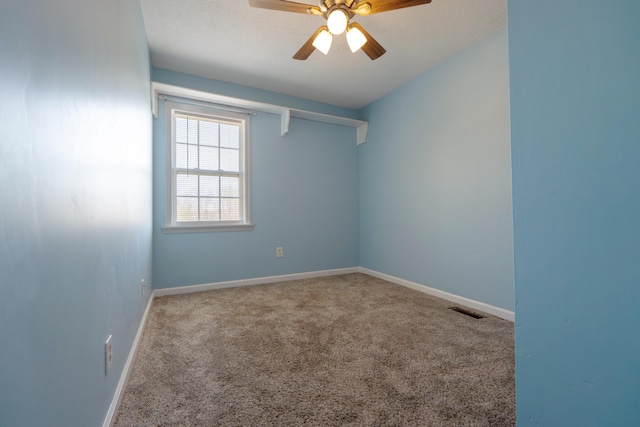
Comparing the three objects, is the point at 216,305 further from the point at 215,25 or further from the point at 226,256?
the point at 215,25

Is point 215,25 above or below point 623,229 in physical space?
above

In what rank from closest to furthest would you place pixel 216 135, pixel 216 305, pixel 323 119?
pixel 216 305 < pixel 216 135 < pixel 323 119

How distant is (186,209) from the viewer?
2994 mm

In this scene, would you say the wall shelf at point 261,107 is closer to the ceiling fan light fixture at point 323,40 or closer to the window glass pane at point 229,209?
the window glass pane at point 229,209

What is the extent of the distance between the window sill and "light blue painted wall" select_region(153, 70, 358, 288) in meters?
0.05

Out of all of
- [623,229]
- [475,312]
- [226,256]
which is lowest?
[475,312]

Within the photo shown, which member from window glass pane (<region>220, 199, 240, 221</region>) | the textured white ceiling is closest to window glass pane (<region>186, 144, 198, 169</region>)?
window glass pane (<region>220, 199, 240, 221</region>)

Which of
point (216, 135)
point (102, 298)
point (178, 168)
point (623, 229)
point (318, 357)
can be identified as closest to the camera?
point (623, 229)

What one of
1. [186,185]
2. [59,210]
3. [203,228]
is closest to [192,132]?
[186,185]

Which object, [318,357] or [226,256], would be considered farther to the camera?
[226,256]

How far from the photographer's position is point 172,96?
9.46 ft

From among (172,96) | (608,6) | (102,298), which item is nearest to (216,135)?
(172,96)

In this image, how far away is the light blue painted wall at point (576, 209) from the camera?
599 millimetres

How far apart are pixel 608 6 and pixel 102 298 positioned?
1.75 meters
